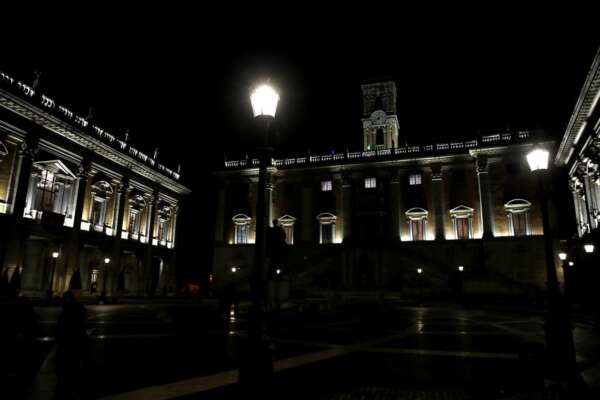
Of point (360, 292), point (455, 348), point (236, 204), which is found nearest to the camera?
point (455, 348)

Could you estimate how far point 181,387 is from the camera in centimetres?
727

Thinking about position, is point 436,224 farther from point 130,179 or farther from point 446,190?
point 130,179

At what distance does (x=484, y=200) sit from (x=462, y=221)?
3.32 metres

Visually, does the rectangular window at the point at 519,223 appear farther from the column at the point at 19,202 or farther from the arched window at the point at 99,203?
the column at the point at 19,202

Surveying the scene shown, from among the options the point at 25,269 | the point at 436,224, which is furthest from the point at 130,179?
the point at 436,224

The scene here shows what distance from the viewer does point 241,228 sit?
175 feet

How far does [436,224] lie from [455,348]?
35.7 m

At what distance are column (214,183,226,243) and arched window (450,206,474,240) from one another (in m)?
28.5

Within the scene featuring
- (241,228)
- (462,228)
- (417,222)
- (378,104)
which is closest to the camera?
(462,228)

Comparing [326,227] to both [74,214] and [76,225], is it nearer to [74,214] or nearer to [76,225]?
[76,225]

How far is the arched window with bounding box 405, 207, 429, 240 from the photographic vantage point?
46.8m

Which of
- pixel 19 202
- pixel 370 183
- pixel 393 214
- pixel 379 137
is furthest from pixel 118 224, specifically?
pixel 379 137

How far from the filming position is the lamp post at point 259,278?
5.66 metres

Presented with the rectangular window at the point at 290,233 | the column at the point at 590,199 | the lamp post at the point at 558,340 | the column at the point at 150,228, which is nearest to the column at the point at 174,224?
the column at the point at 150,228
